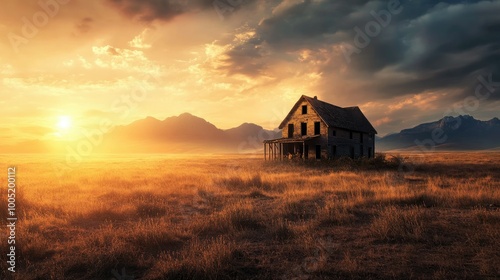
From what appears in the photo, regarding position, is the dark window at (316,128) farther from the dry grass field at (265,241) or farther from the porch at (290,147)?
the dry grass field at (265,241)

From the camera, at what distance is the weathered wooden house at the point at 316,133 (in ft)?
107

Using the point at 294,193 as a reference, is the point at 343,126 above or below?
above

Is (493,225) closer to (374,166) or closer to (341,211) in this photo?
(341,211)

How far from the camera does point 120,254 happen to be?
214 inches

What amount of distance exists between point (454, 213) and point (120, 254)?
29.8 ft

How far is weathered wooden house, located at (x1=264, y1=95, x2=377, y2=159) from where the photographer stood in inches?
1284

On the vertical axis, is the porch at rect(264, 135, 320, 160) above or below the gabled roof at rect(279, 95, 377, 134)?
below

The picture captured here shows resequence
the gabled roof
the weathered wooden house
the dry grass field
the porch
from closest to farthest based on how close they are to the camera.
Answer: the dry grass field, the weathered wooden house, the porch, the gabled roof

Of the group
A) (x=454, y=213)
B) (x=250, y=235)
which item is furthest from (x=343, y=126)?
(x=250, y=235)

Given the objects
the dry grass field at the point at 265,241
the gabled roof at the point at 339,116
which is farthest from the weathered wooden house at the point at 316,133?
the dry grass field at the point at 265,241

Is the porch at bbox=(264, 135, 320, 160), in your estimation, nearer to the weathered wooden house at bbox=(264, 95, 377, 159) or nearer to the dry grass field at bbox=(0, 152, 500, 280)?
the weathered wooden house at bbox=(264, 95, 377, 159)

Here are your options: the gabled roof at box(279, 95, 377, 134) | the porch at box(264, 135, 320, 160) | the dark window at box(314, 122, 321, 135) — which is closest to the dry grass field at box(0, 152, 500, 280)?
the porch at box(264, 135, 320, 160)

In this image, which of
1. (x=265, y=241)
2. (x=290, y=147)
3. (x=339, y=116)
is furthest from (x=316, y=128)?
(x=265, y=241)

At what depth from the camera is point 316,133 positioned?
3347cm
